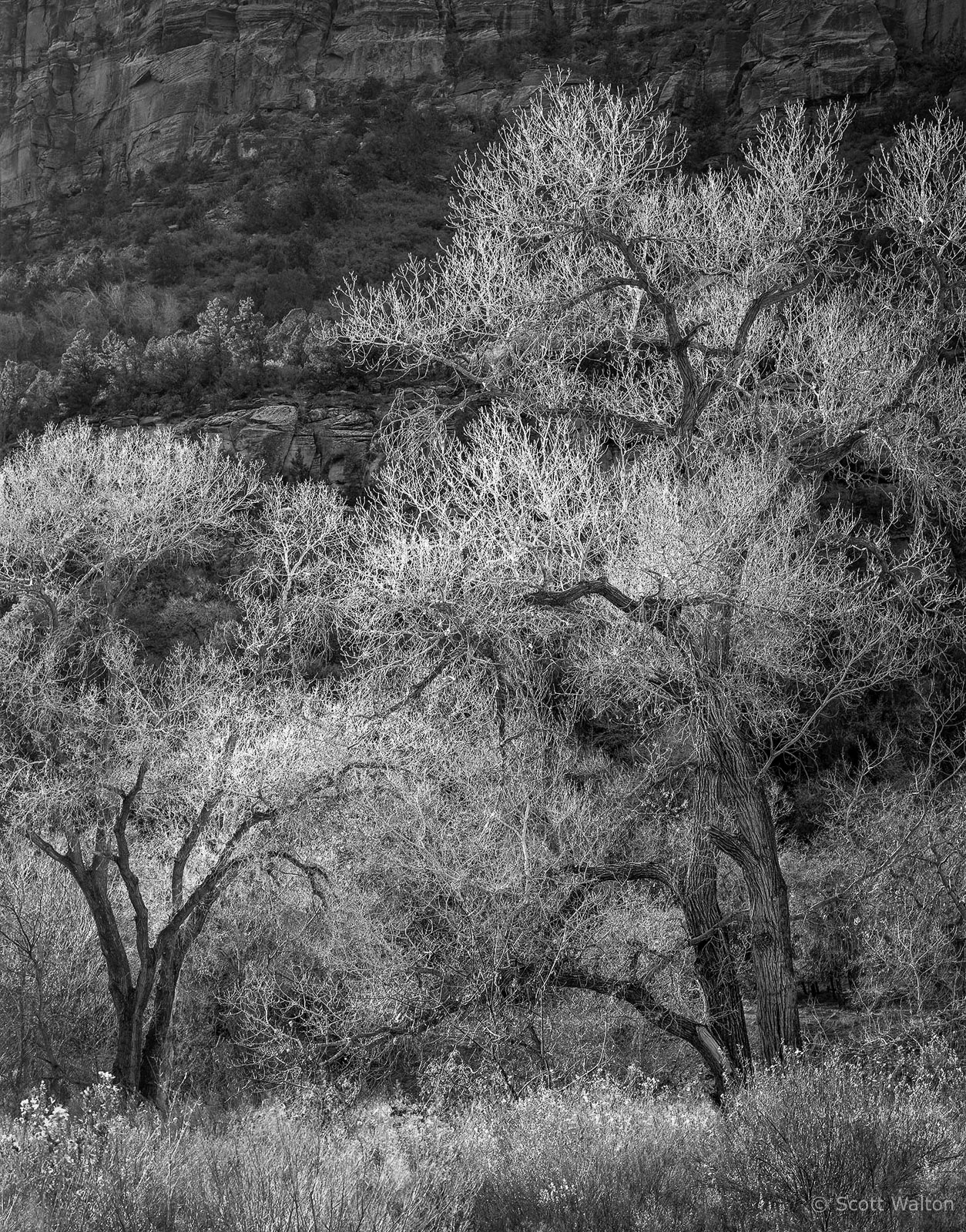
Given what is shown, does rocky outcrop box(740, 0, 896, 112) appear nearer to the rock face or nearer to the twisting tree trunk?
the rock face

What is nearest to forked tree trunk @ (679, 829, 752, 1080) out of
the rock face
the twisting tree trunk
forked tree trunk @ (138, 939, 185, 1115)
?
the twisting tree trunk

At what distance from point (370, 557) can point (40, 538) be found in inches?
263

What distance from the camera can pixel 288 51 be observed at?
71.8 metres

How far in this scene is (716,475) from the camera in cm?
817

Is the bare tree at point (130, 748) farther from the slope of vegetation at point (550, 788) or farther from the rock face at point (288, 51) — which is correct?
the rock face at point (288, 51)

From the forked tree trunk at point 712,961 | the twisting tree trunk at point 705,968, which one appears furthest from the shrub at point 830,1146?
the forked tree trunk at point 712,961

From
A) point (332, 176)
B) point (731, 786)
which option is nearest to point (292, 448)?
point (731, 786)

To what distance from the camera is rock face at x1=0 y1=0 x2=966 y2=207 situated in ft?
185

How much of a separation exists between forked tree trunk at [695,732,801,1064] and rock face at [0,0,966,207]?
177ft

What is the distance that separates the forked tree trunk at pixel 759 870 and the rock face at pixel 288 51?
53879mm

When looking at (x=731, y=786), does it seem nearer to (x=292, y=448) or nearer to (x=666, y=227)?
(x=666, y=227)

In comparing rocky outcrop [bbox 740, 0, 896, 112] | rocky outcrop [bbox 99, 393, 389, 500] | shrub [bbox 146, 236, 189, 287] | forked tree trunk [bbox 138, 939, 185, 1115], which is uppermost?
rocky outcrop [bbox 740, 0, 896, 112]

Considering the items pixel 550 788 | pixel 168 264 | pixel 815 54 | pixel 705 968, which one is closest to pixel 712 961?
pixel 705 968

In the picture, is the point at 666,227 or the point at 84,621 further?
the point at 84,621
